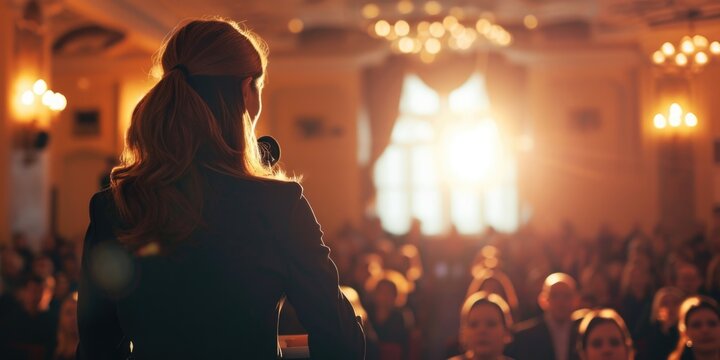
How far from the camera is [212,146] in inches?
59.9

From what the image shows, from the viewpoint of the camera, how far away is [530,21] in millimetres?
16594

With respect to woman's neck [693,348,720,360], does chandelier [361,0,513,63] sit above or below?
above

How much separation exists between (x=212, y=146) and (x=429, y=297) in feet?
25.3

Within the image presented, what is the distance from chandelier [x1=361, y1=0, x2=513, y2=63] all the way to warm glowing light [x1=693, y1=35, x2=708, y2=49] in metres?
5.50

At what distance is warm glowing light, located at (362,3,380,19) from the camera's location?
1534 cm

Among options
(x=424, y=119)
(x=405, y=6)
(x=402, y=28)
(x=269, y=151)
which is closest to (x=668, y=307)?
(x=269, y=151)

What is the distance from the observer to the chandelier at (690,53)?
25.8 feet

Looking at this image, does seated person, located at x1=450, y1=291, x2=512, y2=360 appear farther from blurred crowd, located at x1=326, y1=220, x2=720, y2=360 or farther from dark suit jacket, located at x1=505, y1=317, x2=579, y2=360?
dark suit jacket, located at x1=505, y1=317, x2=579, y2=360

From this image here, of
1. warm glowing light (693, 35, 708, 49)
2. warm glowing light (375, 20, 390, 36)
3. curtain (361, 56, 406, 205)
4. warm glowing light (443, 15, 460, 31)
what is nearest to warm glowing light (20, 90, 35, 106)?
warm glowing light (375, 20, 390, 36)

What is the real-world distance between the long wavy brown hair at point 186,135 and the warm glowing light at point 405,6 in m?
13.5

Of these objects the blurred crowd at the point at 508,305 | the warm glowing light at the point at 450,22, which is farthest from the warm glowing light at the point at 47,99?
the warm glowing light at the point at 450,22

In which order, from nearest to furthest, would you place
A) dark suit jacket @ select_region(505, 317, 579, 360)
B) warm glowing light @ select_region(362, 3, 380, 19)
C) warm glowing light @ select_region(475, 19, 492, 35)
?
dark suit jacket @ select_region(505, 317, 579, 360), warm glowing light @ select_region(475, 19, 492, 35), warm glowing light @ select_region(362, 3, 380, 19)

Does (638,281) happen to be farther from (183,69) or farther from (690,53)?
(183,69)

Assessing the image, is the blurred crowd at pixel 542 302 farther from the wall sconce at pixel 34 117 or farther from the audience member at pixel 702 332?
the wall sconce at pixel 34 117
